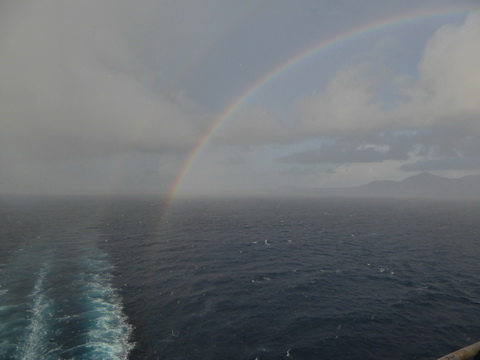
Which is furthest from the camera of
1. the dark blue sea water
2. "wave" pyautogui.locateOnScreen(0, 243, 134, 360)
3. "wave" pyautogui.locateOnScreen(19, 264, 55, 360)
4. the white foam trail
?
the dark blue sea water

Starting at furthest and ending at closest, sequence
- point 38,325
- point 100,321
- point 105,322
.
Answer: point 100,321
point 105,322
point 38,325

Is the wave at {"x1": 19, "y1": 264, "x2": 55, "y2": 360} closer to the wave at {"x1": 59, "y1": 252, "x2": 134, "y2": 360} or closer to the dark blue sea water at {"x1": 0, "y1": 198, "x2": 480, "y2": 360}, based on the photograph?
the dark blue sea water at {"x1": 0, "y1": 198, "x2": 480, "y2": 360}

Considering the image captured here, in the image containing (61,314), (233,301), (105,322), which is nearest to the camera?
(105,322)

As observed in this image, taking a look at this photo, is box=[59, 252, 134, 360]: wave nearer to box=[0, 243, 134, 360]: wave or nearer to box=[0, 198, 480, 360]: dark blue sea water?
box=[0, 243, 134, 360]: wave

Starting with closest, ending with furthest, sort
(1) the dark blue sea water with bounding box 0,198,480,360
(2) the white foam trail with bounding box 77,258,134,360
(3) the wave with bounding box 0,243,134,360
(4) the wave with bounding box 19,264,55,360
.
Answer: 1. (4) the wave with bounding box 19,264,55,360
2. (3) the wave with bounding box 0,243,134,360
3. (2) the white foam trail with bounding box 77,258,134,360
4. (1) the dark blue sea water with bounding box 0,198,480,360

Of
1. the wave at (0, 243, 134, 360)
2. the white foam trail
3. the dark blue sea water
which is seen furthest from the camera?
the dark blue sea water

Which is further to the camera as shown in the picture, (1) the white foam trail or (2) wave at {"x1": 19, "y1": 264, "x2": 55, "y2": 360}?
(1) the white foam trail

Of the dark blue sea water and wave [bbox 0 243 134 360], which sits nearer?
wave [bbox 0 243 134 360]

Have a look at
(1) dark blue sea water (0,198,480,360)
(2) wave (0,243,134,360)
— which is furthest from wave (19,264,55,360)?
(1) dark blue sea water (0,198,480,360)

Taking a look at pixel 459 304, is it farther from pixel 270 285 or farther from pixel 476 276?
pixel 270 285

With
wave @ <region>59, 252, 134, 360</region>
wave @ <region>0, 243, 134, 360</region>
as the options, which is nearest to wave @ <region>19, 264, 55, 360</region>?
wave @ <region>0, 243, 134, 360</region>

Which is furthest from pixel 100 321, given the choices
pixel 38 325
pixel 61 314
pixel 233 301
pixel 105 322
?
pixel 233 301

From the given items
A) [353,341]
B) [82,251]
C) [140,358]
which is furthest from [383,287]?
[82,251]

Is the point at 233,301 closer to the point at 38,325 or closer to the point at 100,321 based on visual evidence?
the point at 100,321
